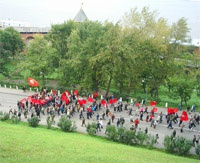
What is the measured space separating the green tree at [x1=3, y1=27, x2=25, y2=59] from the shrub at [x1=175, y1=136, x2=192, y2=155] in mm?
54073

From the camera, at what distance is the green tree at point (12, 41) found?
2288 inches

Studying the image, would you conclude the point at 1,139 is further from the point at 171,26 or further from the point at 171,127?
the point at 171,26

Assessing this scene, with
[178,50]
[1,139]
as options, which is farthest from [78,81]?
[1,139]

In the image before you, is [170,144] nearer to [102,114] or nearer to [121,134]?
[121,134]

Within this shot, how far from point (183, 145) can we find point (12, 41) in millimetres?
55694

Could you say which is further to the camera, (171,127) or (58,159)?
(171,127)

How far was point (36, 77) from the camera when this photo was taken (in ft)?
129

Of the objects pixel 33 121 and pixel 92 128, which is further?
pixel 33 121

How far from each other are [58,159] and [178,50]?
Answer: 30.6m

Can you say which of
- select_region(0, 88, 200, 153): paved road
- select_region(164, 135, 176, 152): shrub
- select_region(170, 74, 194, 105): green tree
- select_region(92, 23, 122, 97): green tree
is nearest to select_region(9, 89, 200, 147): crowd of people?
select_region(0, 88, 200, 153): paved road

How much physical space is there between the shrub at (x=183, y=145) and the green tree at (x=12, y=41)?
54073 millimetres

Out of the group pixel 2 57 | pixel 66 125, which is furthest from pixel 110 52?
pixel 2 57

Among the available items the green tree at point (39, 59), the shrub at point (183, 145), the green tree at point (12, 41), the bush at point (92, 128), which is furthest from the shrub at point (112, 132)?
the green tree at point (12, 41)

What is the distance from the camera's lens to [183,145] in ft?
57.8
